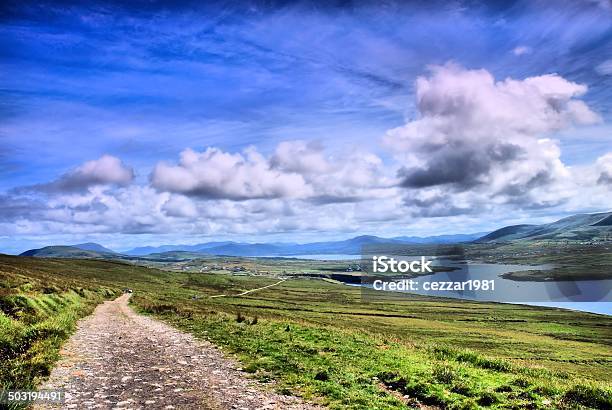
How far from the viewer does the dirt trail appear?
13.6m

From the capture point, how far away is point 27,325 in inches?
920

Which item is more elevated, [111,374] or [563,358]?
[111,374]

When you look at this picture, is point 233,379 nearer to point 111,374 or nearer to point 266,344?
point 111,374

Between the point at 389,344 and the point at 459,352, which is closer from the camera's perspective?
the point at 459,352

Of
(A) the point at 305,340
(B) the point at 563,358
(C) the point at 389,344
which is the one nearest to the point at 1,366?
(A) the point at 305,340

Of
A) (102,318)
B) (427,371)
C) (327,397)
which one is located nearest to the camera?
(327,397)

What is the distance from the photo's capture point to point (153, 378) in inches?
643

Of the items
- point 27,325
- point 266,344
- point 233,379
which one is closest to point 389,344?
point 266,344

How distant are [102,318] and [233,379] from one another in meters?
25.0

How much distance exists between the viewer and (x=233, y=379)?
16.8 meters

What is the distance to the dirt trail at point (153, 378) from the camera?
13.6 meters

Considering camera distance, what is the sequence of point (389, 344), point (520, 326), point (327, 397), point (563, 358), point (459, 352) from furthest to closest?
point (520, 326), point (563, 358), point (389, 344), point (459, 352), point (327, 397)

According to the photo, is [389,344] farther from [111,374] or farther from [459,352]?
[111,374]

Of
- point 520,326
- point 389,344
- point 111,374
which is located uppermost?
point 111,374
